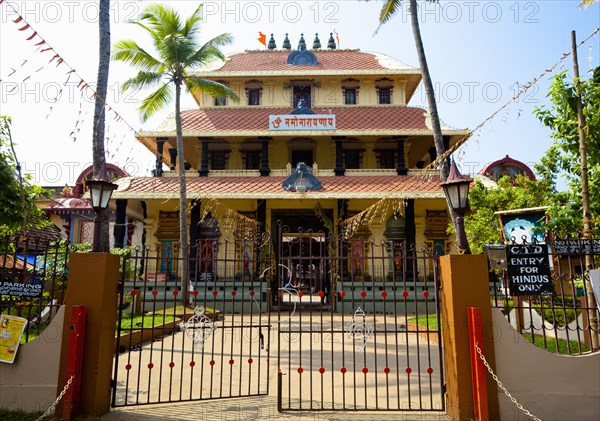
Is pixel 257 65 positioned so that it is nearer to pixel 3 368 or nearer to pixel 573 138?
pixel 573 138

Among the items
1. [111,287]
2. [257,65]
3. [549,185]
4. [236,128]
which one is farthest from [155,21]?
[549,185]

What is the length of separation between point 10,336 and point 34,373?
586 millimetres

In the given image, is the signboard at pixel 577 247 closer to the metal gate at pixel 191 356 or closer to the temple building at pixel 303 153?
the metal gate at pixel 191 356

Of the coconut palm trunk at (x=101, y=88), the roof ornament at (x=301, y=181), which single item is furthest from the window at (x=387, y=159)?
the coconut palm trunk at (x=101, y=88)

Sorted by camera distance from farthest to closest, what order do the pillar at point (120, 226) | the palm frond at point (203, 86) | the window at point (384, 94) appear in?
the window at point (384, 94), the pillar at point (120, 226), the palm frond at point (203, 86)

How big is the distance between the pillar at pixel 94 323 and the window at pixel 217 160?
603 inches

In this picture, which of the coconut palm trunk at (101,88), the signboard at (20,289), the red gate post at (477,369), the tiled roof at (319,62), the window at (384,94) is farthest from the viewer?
the window at (384,94)

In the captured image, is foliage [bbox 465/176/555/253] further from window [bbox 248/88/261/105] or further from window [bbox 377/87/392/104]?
window [bbox 248/88/261/105]

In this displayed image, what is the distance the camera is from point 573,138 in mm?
7203

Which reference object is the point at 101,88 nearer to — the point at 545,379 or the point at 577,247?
the point at 577,247

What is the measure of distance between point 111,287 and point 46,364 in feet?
3.88

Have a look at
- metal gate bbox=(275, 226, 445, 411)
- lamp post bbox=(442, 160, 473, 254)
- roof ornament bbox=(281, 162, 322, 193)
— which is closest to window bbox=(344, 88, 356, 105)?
roof ornament bbox=(281, 162, 322, 193)

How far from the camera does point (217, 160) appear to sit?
20484 mm

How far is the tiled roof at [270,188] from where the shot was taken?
54.3 ft
